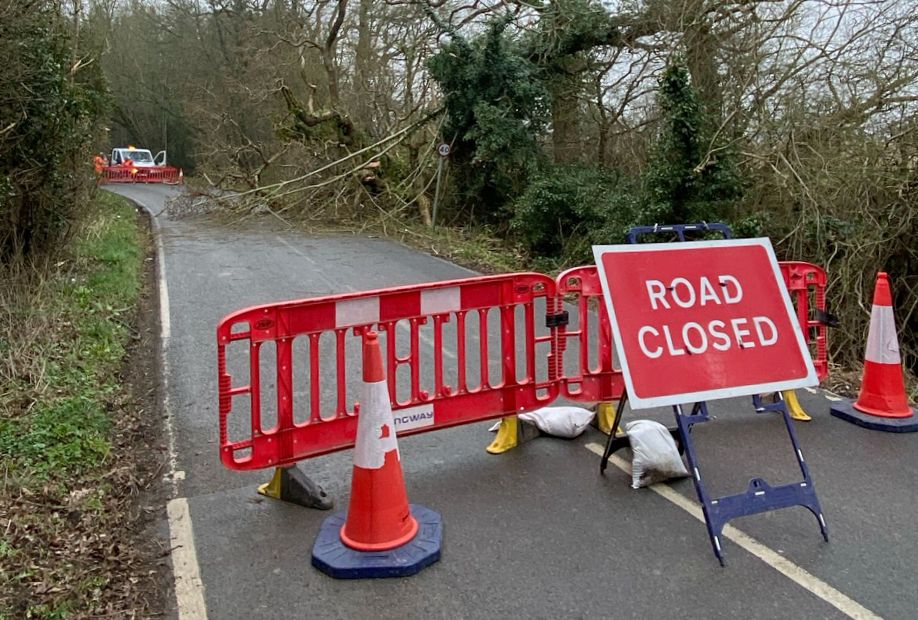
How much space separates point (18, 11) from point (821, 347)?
7.84 m

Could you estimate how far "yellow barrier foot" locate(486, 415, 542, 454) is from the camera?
16.8ft

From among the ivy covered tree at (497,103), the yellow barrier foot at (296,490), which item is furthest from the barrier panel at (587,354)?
the ivy covered tree at (497,103)

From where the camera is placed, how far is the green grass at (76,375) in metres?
4.73

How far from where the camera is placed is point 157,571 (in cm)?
365

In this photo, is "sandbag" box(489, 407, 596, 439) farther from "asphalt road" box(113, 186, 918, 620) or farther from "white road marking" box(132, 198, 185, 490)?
"white road marking" box(132, 198, 185, 490)

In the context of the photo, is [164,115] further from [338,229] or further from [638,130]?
[638,130]

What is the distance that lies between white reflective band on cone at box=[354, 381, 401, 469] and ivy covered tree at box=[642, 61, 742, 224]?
27.5ft

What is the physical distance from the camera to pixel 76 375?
627 cm

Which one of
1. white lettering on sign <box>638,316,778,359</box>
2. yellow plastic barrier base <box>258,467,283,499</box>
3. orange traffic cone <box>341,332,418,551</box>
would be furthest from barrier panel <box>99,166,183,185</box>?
white lettering on sign <box>638,316,778,359</box>

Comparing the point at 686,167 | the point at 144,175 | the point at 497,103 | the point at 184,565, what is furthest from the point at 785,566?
the point at 144,175

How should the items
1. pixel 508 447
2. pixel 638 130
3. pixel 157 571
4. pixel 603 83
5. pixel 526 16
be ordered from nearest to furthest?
pixel 157 571, pixel 508 447, pixel 638 130, pixel 603 83, pixel 526 16

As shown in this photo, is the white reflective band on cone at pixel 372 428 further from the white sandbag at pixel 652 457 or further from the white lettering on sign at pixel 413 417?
the white sandbag at pixel 652 457

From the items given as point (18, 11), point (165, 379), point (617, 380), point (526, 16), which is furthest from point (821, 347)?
point (526, 16)

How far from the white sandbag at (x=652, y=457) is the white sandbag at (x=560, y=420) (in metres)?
0.63
